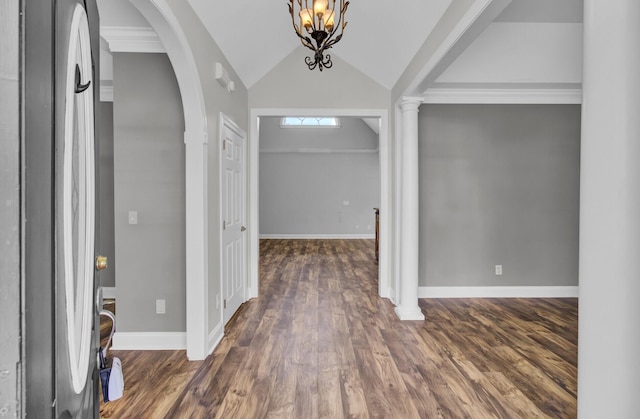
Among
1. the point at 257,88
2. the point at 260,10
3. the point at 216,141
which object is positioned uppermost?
the point at 260,10

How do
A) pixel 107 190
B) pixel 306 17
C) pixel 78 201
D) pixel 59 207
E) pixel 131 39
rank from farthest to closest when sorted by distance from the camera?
pixel 107 190
pixel 131 39
pixel 306 17
pixel 78 201
pixel 59 207

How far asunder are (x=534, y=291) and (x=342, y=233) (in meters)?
5.96

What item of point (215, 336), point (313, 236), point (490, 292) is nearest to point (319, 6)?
point (215, 336)

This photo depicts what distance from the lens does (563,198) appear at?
4.19 metres

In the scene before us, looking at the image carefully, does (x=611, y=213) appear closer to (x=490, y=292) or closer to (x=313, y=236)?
(x=490, y=292)

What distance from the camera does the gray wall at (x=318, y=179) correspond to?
9609 millimetres

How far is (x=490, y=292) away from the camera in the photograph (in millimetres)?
4207

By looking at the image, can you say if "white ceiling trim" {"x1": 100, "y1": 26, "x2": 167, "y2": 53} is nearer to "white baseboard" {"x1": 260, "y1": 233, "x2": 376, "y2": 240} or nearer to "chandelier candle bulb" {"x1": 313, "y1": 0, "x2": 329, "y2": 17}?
"chandelier candle bulb" {"x1": 313, "y1": 0, "x2": 329, "y2": 17}

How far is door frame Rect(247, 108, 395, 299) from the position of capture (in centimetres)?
413

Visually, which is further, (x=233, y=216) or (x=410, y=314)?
(x=233, y=216)

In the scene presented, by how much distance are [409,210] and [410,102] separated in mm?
1098

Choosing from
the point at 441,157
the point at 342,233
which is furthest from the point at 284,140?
the point at 441,157

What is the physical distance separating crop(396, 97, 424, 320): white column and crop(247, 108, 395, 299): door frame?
51cm

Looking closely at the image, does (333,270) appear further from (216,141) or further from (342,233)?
(342,233)
